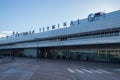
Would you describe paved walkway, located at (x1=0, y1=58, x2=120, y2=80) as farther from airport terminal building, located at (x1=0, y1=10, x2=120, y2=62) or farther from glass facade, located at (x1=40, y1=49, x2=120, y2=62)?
glass facade, located at (x1=40, y1=49, x2=120, y2=62)

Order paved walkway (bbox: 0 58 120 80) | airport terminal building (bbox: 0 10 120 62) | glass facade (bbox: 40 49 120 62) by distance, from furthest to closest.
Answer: glass facade (bbox: 40 49 120 62)
airport terminal building (bbox: 0 10 120 62)
paved walkway (bbox: 0 58 120 80)

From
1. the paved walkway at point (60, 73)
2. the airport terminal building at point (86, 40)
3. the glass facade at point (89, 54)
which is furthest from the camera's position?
the glass facade at point (89, 54)

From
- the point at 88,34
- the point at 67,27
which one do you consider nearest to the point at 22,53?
the point at 67,27

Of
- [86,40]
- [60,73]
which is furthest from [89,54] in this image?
[60,73]

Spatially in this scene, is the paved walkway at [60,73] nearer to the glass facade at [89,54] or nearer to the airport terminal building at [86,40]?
the airport terminal building at [86,40]

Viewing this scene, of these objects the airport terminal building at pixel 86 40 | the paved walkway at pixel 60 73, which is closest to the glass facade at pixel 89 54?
the airport terminal building at pixel 86 40

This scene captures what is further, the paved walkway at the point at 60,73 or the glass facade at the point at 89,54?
the glass facade at the point at 89,54

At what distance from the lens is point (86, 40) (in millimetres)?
68062

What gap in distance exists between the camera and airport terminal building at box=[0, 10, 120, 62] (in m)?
61.1

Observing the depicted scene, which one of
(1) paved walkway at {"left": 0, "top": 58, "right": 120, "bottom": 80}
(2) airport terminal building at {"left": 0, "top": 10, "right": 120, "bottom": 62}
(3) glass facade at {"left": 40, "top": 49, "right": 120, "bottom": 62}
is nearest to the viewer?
(1) paved walkway at {"left": 0, "top": 58, "right": 120, "bottom": 80}

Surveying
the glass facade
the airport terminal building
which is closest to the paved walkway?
the airport terminal building

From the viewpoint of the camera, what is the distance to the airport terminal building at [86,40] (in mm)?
61125

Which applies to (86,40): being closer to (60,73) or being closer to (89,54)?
(89,54)

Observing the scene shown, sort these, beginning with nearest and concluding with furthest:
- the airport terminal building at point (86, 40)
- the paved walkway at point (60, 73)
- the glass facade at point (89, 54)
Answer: the paved walkway at point (60, 73) < the airport terminal building at point (86, 40) < the glass facade at point (89, 54)
